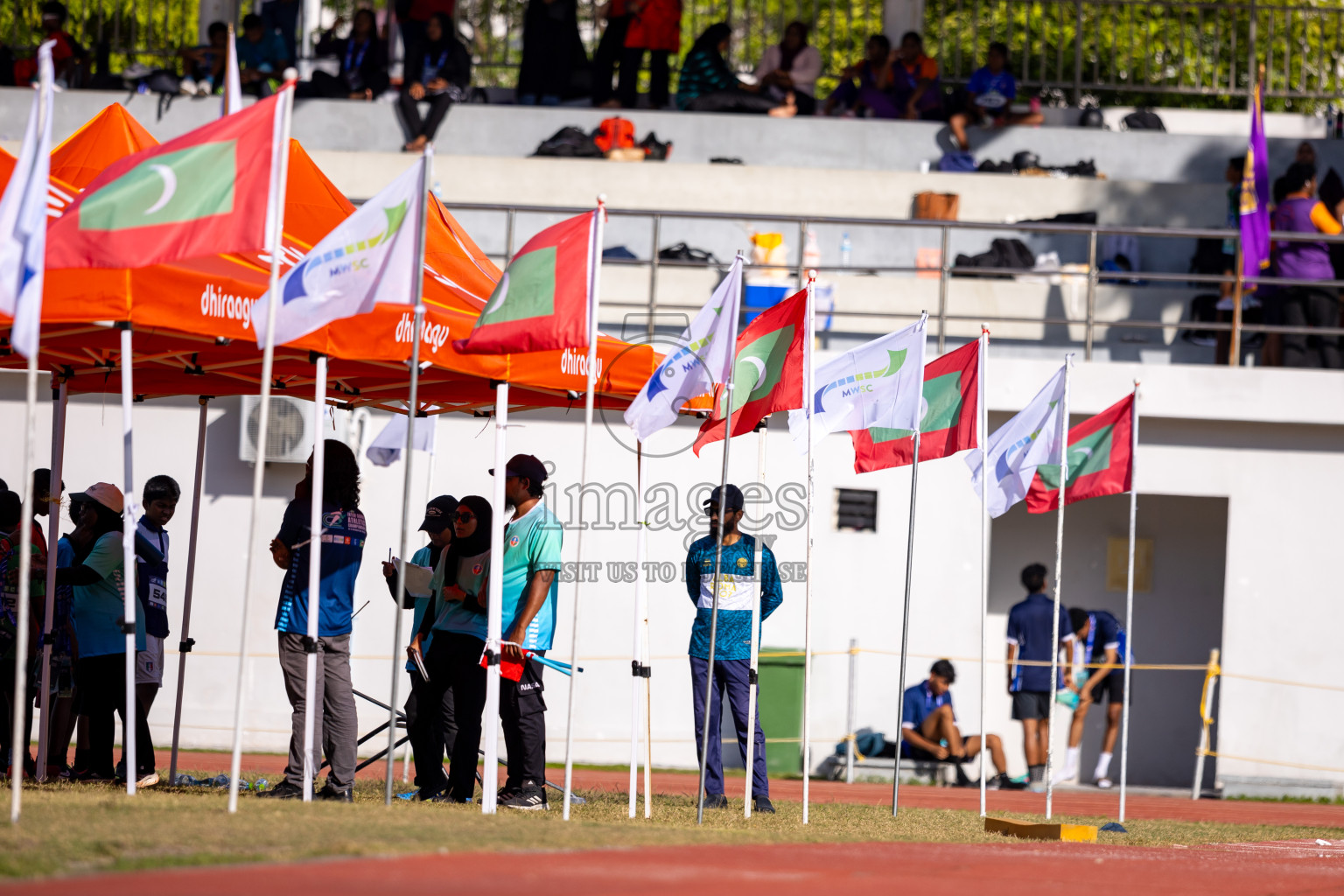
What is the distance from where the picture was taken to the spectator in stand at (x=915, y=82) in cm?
1922

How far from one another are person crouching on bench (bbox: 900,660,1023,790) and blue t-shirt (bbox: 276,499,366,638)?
6951mm

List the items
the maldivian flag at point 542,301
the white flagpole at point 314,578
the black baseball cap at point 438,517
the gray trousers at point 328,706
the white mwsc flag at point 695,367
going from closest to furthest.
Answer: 1. the white flagpole at point 314,578
2. the maldivian flag at point 542,301
3. the gray trousers at point 328,706
4. the white mwsc flag at point 695,367
5. the black baseball cap at point 438,517

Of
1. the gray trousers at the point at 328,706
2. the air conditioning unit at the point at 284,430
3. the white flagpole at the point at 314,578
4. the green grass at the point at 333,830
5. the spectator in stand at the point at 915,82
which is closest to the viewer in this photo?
the green grass at the point at 333,830

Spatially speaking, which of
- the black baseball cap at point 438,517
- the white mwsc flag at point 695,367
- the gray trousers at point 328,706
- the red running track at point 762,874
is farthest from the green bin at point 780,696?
the gray trousers at point 328,706

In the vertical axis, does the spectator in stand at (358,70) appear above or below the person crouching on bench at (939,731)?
above

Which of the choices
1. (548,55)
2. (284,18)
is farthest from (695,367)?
(284,18)

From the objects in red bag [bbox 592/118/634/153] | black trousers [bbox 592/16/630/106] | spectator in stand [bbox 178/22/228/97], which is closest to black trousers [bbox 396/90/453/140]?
red bag [bbox 592/118/634/153]

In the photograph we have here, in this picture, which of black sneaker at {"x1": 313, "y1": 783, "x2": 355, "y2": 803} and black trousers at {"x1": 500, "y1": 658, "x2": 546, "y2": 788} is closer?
black sneaker at {"x1": 313, "y1": 783, "x2": 355, "y2": 803}

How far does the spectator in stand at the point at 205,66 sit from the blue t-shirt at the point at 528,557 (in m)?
12.3

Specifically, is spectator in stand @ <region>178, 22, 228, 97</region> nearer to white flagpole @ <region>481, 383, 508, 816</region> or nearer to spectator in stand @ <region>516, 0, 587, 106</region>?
spectator in stand @ <region>516, 0, 587, 106</region>

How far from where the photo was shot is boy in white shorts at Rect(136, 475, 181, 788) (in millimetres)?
9305

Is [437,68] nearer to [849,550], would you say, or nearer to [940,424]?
[849,550]

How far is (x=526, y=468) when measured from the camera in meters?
8.90

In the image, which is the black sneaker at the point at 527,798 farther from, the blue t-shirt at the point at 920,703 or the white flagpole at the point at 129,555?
the blue t-shirt at the point at 920,703
